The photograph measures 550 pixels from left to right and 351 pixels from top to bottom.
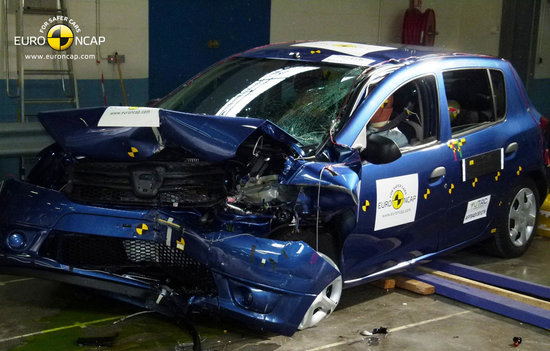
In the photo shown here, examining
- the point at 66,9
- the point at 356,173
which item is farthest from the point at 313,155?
the point at 66,9

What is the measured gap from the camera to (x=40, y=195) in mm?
4816

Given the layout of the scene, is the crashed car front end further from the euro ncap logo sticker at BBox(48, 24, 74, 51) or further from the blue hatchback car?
the euro ncap logo sticker at BBox(48, 24, 74, 51)

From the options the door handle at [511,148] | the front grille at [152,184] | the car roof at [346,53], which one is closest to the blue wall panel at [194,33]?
the car roof at [346,53]

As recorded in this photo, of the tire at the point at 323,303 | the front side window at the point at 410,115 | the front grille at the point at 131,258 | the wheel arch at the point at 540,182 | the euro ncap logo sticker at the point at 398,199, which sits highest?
the front side window at the point at 410,115

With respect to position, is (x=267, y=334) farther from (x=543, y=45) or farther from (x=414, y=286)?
(x=543, y=45)

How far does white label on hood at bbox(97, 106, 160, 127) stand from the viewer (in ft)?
14.7

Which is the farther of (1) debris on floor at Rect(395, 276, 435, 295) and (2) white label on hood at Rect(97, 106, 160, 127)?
(1) debris on floor at Rect(395, 276, 435, 295)

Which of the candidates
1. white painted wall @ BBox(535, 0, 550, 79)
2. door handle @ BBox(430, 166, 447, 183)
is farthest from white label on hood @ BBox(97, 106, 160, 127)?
white painted wall @ BBox(535, 0, 550, 79)

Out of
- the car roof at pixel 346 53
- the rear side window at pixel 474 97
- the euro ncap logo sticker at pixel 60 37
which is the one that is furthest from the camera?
the euro ncap logo sticker at pixel 60 37

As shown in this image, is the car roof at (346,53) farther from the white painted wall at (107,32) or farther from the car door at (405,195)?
the white painted wall at (107,32)

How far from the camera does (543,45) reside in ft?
50.5

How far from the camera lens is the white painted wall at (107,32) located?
9008 mm

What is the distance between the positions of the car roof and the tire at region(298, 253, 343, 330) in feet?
5.38

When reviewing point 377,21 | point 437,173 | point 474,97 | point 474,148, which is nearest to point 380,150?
point 437,173
